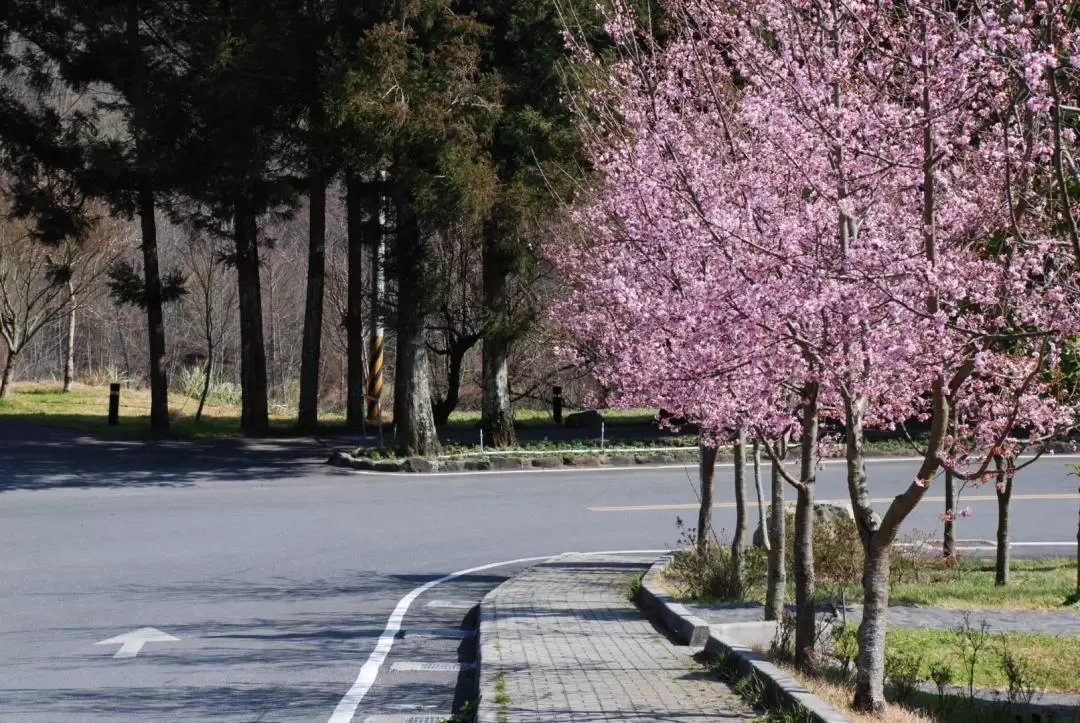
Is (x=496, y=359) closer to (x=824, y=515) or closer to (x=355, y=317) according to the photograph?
(x=355, y=317)

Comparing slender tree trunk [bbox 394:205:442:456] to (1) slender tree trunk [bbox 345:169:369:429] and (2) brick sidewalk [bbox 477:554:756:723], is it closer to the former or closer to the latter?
(1) slender tree trunk [bbox 345:169:369:429]

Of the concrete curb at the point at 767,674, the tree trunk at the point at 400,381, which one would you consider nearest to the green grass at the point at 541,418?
the tree trunk at the point at 400,381

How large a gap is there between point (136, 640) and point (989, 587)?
8.53m

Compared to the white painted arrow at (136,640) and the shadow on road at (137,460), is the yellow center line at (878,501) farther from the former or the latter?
the white painted arrow at (136,640)

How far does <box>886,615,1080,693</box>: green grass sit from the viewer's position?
9.21m

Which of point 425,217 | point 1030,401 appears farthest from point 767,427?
point 425,217

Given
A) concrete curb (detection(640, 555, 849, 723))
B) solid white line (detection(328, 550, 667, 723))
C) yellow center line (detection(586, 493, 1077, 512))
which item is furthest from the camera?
yellow center line (detection(586, 493, 1077, 512))

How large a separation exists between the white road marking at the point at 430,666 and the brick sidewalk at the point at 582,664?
242 millimetres

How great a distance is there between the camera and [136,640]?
10.6 meters

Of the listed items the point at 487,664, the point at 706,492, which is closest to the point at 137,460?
the point at 706,492

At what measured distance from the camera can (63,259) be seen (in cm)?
4231

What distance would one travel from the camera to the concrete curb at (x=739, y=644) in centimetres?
716

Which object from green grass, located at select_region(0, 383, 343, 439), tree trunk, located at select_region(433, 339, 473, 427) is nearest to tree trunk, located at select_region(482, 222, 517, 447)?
tree trunk, located at select_region(433, 339, 473, 427)

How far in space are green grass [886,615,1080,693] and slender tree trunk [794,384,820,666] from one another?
1.14 metres
